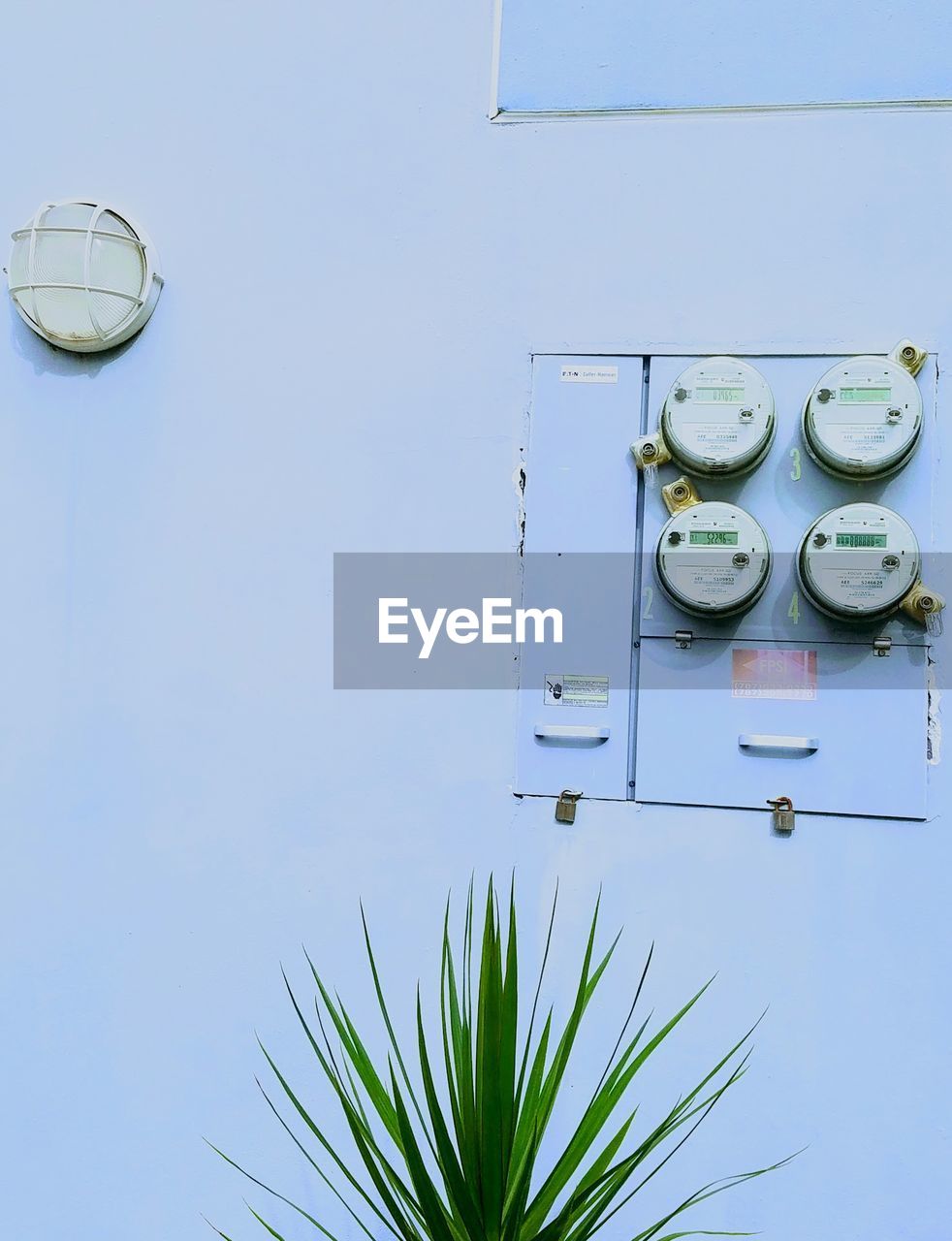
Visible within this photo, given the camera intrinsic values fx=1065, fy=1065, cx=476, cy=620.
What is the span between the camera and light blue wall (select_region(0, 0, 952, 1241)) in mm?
1710

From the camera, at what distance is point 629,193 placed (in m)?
1.78

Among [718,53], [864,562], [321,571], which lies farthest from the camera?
[321,571]

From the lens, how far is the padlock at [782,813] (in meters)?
1.70

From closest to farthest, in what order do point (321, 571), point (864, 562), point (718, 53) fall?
point (864, 562)
point (718, 53)
point (321, 571)

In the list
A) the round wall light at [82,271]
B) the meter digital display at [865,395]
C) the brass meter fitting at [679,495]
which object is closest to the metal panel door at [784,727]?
the brass meter fitting at [679,495]

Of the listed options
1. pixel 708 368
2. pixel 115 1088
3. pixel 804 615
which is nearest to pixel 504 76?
pixel 708 368

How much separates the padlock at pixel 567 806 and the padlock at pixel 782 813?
313 millimetres

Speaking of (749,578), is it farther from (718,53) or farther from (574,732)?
(718,53)

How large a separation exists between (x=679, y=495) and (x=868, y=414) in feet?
1.04

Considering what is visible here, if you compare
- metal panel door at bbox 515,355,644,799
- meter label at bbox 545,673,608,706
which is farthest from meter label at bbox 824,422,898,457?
meter label at bbox 545,673,608,706

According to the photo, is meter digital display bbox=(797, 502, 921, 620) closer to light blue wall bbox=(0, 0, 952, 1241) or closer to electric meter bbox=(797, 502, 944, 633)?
electric meter bbox=(797, 502, 944, 633)

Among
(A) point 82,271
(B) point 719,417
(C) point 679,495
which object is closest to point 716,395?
(B) point 719,417

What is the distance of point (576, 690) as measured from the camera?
5.83ft

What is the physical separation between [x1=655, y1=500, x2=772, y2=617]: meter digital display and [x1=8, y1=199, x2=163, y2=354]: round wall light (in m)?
1.02
